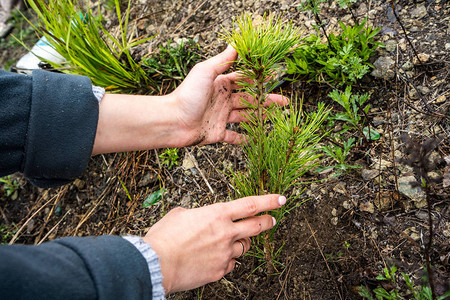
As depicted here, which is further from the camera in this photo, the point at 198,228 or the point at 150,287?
the point at 198,228

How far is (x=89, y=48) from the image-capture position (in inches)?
82.4

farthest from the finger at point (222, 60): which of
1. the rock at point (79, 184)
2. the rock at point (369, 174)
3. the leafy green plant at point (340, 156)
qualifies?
the rock at point (79, 184)

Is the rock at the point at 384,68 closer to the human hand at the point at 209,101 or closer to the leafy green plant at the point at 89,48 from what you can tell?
the human hand at the point at 209,101

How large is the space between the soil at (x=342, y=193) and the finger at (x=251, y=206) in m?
0.38

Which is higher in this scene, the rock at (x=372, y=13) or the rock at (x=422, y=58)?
the rock at (x=372, y=13)

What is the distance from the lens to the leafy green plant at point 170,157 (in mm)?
2087

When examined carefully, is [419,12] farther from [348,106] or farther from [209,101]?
[209,101]

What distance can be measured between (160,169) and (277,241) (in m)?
0.86

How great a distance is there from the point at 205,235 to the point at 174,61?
1323 mm

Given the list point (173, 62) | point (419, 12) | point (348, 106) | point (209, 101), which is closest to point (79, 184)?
point (173, 62)

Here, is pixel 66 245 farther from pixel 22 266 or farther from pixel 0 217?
pixel 0 217

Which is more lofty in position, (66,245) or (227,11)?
(227,11)

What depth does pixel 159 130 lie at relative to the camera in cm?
174

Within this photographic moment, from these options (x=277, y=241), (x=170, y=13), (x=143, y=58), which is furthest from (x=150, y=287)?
(x=170, y=13)
